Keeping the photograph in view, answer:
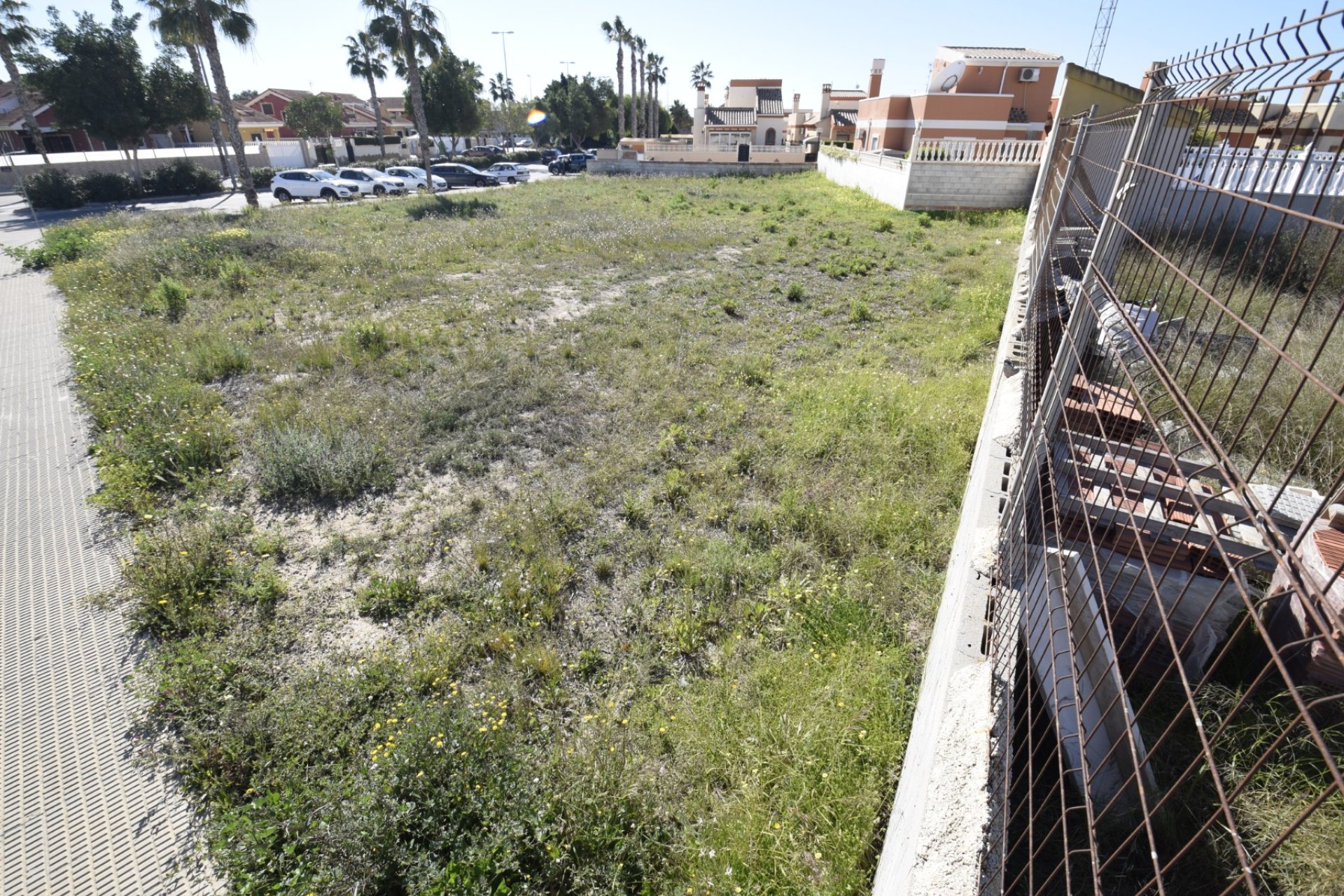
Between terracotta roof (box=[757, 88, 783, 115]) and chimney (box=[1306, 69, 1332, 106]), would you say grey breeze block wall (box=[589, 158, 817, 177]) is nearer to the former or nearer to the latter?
terracotta roof (box=[757, 88, 783, 115])

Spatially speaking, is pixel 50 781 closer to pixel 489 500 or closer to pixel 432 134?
pixel 489 500

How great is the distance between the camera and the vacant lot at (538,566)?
313 centimetres

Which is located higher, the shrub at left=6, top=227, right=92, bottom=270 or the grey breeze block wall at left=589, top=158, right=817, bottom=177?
the grey breeze block wall at left=589, top=158, right=817, bottom=177

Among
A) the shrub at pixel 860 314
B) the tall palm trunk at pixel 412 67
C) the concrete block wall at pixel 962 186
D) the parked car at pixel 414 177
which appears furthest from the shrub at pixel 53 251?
the concrete block wall at pixel 962 186

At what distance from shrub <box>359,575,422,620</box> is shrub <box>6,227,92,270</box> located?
16114 mm

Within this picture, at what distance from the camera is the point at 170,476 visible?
20.6 feet

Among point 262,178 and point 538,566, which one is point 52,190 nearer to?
point 262,178

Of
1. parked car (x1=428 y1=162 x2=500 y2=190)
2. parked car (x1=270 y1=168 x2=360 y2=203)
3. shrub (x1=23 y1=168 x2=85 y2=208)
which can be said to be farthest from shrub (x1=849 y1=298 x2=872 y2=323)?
shrub (x1=23 y1=168 x2=85 y2=208)

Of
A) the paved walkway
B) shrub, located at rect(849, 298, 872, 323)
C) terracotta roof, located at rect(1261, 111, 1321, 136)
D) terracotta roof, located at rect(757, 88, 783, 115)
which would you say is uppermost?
terracotta roof, located at rect(757, 88, 783, 115)

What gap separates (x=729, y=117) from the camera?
4438 cm

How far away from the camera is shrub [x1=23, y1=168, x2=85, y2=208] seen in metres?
25.0

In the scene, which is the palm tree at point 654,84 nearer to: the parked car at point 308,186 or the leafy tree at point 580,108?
the leafy tree at point 580,108

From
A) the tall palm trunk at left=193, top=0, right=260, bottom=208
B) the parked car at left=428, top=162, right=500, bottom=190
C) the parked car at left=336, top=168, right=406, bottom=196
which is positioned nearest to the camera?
the tall palm trunk at left=193, top=0, right=260, bottom=208

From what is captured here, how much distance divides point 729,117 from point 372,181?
2636 cm
